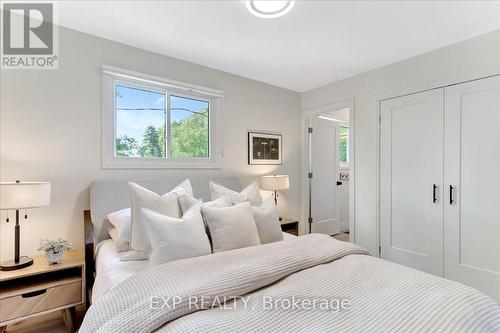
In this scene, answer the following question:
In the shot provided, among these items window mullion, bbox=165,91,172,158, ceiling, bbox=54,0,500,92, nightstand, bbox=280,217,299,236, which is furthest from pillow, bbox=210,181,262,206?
ceiling, bbox=54,0,500,92

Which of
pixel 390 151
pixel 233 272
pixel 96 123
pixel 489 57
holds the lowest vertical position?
pixel 233 272

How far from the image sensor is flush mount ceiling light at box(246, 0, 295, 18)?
6.34ft

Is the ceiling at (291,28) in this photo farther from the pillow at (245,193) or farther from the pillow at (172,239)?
the pillow at (172,239)

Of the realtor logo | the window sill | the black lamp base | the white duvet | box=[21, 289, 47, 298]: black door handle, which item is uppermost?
the realtor logo

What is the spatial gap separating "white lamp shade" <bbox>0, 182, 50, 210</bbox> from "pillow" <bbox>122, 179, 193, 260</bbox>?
588mm

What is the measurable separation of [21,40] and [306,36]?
2.42 m

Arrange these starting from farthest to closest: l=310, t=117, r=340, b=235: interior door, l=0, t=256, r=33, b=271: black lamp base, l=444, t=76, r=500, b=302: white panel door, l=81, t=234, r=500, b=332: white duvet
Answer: l=310, t=117, r=340, b=235: interior door, l=444, t=76, r=500, b=302: white panel door, l=0, t=256, r=33, b=271: black lamp base, l=81, t=234, r=500, b=332: white duvet

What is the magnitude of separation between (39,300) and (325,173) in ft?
12.7

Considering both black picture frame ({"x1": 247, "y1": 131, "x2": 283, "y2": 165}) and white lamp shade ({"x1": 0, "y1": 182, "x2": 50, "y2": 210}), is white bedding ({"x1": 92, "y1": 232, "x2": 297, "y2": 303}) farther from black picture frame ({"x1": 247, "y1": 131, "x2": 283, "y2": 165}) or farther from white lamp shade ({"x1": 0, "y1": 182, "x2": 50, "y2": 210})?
black picture frame ({"x1": 247, "y1": 131, "x2": 283, "y2": 165})

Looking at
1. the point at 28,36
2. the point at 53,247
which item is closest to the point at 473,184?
the point at 53,247

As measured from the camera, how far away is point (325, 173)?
441cm

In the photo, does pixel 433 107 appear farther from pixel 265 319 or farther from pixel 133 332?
pixel 133 332

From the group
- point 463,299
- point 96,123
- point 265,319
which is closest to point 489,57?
point 463,299

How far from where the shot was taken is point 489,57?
7.69 ft
